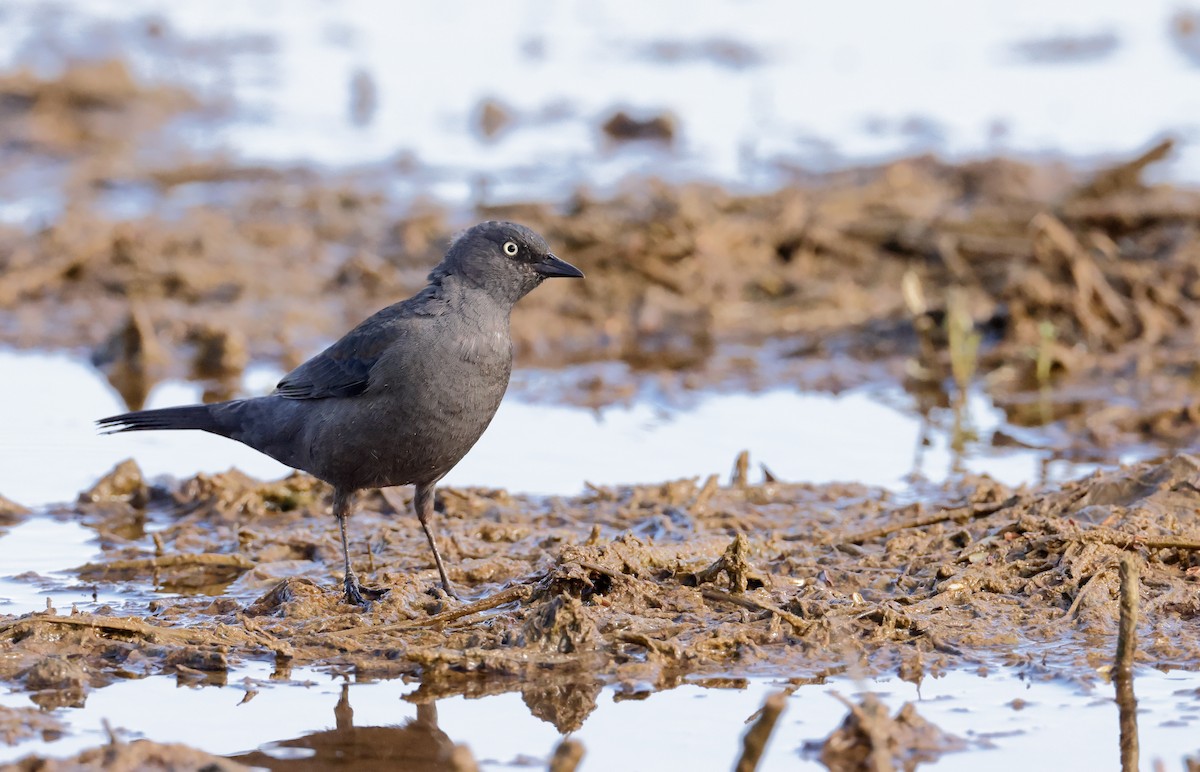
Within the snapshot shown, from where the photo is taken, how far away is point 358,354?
21.3ft

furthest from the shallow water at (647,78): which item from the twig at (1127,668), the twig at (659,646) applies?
the twig at (1127,668)

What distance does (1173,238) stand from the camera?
11.3 metres

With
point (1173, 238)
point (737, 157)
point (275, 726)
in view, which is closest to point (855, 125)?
point (737, 157)

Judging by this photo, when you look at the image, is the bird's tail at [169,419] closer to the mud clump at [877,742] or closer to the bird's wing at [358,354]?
the bird's wing at [358,354]

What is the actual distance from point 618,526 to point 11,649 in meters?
2.71

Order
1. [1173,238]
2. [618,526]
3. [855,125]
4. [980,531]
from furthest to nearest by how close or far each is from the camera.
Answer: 1. [855,125]
2. [1173,238]
3. [618,526]
4. [980,531]

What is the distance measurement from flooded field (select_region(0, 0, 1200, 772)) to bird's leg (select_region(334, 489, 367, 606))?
0.42 feet

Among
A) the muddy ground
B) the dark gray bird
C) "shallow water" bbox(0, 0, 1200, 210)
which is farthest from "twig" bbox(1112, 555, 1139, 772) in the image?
"shallow water" bbox(0, 0, 1200, 210)

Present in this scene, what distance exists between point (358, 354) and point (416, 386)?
1.38 feet

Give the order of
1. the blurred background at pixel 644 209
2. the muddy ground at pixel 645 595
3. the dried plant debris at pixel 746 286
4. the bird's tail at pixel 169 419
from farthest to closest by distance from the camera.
A: the dried plant debris at pixel 746 286 → the blurred background at pixel 644 209 → the bird's tail at pixel 169 419 → the muddy ground at pixel 645 595

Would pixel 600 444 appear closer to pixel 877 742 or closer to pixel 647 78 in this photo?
pixel 877 742

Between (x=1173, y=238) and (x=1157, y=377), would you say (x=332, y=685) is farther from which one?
(x=1173, y=238)

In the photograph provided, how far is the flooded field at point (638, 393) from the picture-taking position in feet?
16.5

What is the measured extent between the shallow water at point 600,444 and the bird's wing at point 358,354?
4.92ft
